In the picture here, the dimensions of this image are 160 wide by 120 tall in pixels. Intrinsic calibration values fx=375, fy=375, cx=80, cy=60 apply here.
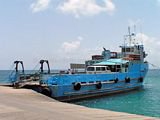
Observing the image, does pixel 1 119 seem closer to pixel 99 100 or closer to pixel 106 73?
pixel 99 100

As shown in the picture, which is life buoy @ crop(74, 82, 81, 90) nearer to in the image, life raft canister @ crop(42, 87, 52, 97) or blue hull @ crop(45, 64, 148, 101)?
blue hull @ crop(45, 64, 148, 101)

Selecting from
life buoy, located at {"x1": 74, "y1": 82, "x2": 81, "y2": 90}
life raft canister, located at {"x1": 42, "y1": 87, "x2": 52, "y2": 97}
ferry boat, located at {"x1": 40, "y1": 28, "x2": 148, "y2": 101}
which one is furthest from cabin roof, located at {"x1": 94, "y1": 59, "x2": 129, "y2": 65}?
life raft canister, located at {"x1": 42, "y1": 87, "x2": 52, "y2": 97}

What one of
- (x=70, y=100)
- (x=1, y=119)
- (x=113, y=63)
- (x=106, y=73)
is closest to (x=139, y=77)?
(x=113, y=63)

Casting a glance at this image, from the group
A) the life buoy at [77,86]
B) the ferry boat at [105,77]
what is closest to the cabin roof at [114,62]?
the ferry boat at [105,77]

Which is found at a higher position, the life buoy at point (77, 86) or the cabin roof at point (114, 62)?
the cabin roof at point (114, 62)

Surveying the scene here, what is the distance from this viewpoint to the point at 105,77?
3731 cm

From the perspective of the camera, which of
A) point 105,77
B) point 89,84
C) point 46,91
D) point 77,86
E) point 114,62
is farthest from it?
point 114,62

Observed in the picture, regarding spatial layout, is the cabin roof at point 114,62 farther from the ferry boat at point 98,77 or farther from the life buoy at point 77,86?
the life buoy at point 77,86

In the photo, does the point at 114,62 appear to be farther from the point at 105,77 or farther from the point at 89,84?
the point at 89,84

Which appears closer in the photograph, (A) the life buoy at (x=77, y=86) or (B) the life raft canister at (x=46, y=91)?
(B) the life raft canister at (x=46, y=91)

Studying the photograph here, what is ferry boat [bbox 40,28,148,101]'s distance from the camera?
3089cm

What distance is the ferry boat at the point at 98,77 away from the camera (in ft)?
101

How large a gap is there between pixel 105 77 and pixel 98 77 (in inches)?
53.3

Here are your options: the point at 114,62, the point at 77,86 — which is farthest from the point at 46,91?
Answer: the point at 114,62
